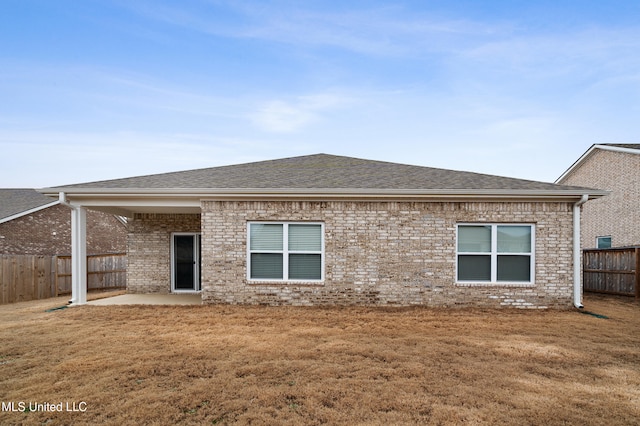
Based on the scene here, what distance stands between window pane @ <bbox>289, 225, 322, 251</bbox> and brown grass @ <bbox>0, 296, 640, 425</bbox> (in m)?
1.84

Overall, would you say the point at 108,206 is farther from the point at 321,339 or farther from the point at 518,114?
the point at 518,114

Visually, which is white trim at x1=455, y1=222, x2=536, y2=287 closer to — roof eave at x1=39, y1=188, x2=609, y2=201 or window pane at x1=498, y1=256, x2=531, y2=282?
window pane at x1=498, y1=256, x2=531, y2=282

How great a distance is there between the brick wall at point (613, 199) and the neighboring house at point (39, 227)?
86.9ft

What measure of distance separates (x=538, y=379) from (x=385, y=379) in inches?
74.5

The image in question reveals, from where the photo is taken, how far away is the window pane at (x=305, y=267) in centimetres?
983

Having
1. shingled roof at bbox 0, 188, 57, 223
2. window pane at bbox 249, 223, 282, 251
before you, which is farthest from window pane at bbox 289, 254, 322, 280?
shingled roof at bbox 0, 188, 57, 223

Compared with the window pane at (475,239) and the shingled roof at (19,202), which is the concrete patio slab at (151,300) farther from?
the shingled roof at (19,202)

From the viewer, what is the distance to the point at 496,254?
9.68 m

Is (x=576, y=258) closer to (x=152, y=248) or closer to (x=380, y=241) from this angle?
(x=380, y=241)

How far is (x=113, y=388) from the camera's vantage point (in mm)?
4383

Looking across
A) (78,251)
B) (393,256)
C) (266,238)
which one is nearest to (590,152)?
(393,256)

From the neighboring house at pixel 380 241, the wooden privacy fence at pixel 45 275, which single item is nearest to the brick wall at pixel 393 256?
the neighboring house at pixel 380 241

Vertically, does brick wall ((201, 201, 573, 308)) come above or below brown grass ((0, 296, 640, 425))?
above

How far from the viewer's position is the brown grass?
376cm
